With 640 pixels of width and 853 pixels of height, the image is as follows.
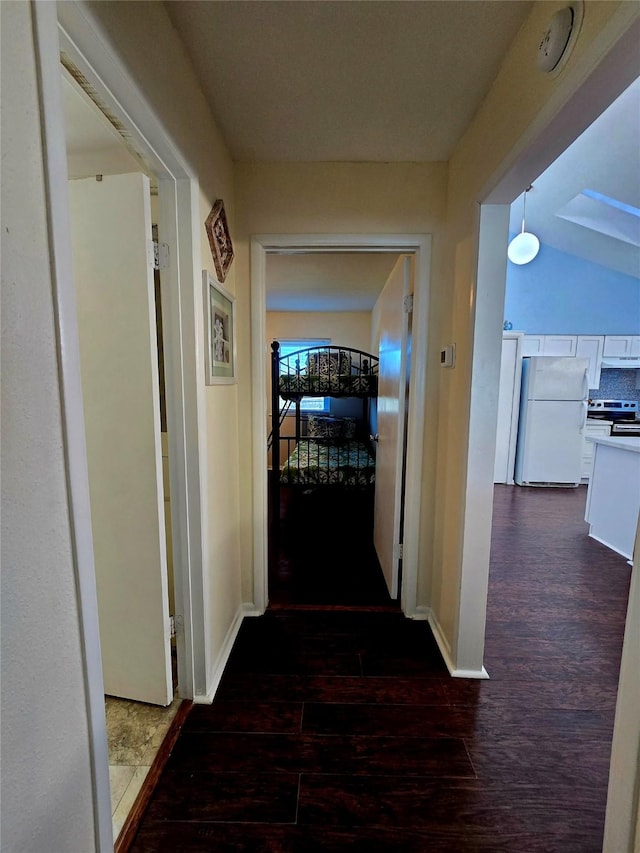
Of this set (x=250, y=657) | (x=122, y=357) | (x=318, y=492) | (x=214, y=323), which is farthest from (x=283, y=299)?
(x=250, y=657)

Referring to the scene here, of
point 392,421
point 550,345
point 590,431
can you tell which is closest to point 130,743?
point 392,421

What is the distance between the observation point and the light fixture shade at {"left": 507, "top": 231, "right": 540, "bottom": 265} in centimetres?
482

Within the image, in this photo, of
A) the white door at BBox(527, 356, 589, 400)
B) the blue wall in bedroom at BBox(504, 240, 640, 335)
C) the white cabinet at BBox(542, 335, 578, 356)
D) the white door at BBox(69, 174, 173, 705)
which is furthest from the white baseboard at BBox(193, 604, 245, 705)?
the blue wall in bedroom at BBox(504, 240, 640, 335)

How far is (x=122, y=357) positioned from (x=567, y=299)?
611 centimetres

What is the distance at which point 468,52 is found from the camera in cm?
120

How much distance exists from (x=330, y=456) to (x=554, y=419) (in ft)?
10.2

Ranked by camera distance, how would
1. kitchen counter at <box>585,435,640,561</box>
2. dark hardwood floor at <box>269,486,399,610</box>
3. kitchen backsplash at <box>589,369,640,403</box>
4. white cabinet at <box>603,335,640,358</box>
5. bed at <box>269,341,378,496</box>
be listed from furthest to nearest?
1. kitchen backsplash at <box>589,369,640,403</box>
2. white cabinet at <box>603,335,640,358</box>
3. bed at <box>269,341,378,496</box>
4. kitchen counter at <box>585,435,640,561</box>
5. dark hardwood floor at <box>269,486,399,610</box>

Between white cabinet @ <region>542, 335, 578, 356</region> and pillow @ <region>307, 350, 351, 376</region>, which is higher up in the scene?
white cabinet @ <region>542, 335, 578, 356</region>

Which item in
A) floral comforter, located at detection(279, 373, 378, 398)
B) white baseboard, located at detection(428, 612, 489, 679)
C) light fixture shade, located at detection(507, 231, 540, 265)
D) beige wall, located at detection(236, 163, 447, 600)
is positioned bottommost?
white baseboard, located at detection(428, 612, 489, 679)

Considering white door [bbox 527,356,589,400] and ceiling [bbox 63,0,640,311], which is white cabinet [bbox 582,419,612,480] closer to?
white door [bbox 527,356,589,400]

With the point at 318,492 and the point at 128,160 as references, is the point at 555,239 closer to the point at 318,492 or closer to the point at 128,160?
the point at 318,492

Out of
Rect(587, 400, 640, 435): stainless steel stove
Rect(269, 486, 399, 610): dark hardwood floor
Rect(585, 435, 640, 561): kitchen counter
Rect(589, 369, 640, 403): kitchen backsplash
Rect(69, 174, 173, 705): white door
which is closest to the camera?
Rect(69, 174, 173, 705): white door

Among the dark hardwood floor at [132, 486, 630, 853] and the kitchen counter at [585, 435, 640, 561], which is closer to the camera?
the dark hardwood floor at [132, 486, 630, 853]

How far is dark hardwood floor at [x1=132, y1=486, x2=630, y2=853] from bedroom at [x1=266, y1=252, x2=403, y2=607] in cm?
37
